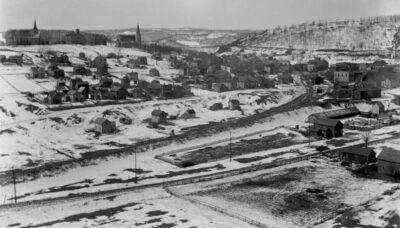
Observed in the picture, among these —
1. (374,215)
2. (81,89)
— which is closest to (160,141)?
(81,89)

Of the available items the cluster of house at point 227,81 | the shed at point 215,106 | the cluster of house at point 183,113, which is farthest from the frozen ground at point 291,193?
the cluster of house at point 227,81

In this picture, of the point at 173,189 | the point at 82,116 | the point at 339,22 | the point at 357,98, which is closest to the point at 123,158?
the point at 173,189

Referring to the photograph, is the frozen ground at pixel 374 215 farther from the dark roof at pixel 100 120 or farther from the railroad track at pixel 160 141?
the dark roof at pixel 100 120

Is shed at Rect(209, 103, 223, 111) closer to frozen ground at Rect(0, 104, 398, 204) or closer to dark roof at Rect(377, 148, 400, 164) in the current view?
frozen ground at Rect(0, 104, 398, 204)

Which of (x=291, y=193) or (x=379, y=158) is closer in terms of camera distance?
(x=291, y=193)

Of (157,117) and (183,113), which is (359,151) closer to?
(157,117)

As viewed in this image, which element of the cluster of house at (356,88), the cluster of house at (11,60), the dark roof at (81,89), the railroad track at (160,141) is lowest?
the railroad track at (160,141)

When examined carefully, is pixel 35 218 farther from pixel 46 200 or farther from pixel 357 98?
pixel 357 98
